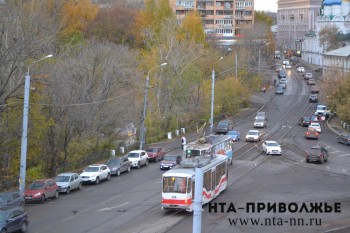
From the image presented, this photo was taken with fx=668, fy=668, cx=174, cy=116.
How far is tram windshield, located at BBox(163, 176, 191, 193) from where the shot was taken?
2798 cm

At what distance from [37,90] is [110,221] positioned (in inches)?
659

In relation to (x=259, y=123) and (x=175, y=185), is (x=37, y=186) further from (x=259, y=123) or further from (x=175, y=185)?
(x=259, y=123)

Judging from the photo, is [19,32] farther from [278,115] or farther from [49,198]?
[278,115]

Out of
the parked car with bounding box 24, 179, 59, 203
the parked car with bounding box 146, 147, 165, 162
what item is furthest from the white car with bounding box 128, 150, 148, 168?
the parked car with bounding box 24, 179, 59, 203

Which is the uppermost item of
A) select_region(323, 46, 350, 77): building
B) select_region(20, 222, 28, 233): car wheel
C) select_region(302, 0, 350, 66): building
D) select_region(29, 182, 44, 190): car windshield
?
select_region(302, 0, 350, 66): building

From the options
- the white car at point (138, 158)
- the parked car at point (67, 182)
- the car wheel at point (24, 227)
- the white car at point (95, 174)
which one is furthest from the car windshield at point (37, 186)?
the white car at point (138, 158)

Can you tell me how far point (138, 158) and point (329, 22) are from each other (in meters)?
104

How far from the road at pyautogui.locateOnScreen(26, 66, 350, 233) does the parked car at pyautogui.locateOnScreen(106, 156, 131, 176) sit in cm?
46

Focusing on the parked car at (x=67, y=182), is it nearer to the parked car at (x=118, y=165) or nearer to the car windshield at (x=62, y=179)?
the car windshield at (x=62, y=179)

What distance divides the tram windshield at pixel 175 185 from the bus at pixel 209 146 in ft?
30.8

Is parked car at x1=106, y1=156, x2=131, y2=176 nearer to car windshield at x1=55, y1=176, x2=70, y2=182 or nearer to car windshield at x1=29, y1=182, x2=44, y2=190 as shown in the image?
car windshield at x1=55, y1=176, x2=70, y2=182

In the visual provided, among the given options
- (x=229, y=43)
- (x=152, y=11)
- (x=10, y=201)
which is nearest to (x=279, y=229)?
(x=10, y=201)

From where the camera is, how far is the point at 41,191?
32062 mm

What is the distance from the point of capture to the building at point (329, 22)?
138 metres
